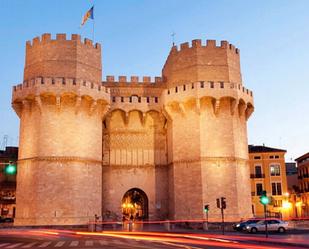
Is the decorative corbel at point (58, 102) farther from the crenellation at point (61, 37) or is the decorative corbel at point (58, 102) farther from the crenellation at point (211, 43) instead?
the crenellation at point (211, 43)

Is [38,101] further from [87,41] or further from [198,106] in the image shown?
[198,106]

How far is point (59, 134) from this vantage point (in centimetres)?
3353

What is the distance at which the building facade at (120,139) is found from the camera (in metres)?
33.1

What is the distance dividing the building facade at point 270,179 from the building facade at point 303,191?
3901mm

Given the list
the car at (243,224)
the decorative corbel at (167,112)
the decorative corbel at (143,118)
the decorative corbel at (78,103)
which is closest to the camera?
the car at (243,224)

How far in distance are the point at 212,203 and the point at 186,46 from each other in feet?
46.9

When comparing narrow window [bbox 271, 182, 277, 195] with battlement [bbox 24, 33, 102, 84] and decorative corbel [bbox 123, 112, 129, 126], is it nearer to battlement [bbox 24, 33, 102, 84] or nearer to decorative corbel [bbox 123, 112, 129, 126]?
decorative corbel [bbox 123, 112, 129, 126]

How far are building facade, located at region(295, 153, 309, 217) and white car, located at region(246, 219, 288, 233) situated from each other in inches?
1274

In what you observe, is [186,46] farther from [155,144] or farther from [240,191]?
[240,191]

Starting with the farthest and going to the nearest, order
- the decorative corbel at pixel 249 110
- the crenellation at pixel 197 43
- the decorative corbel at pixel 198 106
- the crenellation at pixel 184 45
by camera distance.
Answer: the decorative corbel at pixel 249 110 < the crenellation at pixel 184 45 < the crenellation at pixel 197 43 < the decorative corbel at pixel 198 106

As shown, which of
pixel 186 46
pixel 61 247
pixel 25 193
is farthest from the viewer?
pixel 186 46

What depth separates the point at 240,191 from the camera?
113 ft

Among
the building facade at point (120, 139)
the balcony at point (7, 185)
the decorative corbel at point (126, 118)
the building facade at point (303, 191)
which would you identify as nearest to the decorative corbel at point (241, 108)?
the building facade at point (120, 139)

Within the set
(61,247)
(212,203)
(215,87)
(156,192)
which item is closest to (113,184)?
(156,192)
